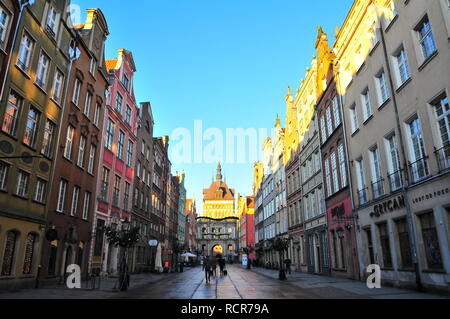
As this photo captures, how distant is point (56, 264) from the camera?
20781mm

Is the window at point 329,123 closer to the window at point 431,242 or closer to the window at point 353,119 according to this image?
the window at point 353,119

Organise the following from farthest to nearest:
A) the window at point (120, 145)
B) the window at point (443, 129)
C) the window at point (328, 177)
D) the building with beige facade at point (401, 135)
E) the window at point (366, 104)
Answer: the window at point (120, 145) → the window at point (328, 177) → the window at point (366, 104) → the building with beige facade at point (401, 135) → the window at point (443, 129)

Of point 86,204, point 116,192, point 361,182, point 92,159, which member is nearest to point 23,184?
point 86,204

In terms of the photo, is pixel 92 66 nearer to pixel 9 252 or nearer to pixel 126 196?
pixel 126 196

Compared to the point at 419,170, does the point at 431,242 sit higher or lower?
lower

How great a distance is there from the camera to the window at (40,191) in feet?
61.7

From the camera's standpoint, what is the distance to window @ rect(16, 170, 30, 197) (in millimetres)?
17109

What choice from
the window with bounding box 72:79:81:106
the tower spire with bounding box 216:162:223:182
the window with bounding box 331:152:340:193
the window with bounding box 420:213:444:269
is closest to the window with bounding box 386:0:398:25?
the window with bounding box 420:213:444:269

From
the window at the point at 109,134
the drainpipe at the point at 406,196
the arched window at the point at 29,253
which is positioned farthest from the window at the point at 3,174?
the drainpipe at the point at 406,196

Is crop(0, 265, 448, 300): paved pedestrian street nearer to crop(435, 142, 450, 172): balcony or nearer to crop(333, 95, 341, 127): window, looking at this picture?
crop(435, 142, 450, 172): balcony

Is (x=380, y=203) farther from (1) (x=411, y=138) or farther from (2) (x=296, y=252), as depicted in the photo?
(2) (x=296, y=252)

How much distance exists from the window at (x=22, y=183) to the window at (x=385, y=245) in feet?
63.9

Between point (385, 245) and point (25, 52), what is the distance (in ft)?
72.5

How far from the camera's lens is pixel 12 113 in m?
16.7
